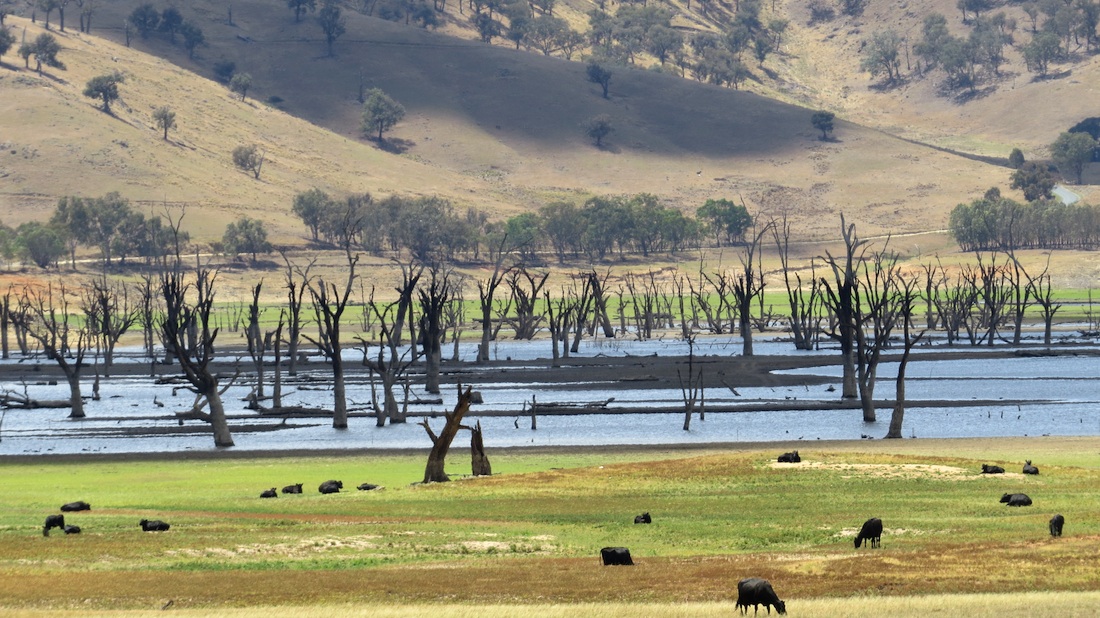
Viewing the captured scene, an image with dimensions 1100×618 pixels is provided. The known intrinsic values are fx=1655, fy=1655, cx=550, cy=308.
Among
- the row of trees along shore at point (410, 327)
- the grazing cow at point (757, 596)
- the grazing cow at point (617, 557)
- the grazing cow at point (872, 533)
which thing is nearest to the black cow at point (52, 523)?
the grazing cow at point (617, 557)

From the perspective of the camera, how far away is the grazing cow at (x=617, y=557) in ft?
102

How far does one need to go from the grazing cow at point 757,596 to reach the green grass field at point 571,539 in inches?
22.7

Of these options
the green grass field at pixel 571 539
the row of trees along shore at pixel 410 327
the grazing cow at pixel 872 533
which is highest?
the row of trees along shore at pixel 410 327

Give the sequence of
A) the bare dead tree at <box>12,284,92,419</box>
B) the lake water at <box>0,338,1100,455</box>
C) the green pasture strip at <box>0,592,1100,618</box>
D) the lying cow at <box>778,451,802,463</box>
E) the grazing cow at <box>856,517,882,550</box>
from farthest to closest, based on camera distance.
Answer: the bare dead tree at <box>12,284,92,419</box>, the lake water at <box>0,338,1100,455</box>, the lying cow at <box>778,451,802,463</box>, the grazing cow at <box>856,517,882,550</box>, the green pasture strip at <box>0,592,1100,618</box>

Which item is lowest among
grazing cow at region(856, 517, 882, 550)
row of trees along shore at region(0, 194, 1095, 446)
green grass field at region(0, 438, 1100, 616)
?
green grass field at region(0, 438, 1100, 616)

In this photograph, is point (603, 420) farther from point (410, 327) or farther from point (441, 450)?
point (410, 327)

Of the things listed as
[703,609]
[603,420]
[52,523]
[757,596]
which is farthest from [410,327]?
[757,596]

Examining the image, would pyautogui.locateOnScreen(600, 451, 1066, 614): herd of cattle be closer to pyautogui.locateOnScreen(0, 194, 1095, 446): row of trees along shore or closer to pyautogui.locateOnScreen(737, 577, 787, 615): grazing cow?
pyautogui.locateOnScreen(737, 577, 787, 615): grazing cow

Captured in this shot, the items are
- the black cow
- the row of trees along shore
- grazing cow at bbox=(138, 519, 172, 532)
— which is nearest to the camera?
the black cow

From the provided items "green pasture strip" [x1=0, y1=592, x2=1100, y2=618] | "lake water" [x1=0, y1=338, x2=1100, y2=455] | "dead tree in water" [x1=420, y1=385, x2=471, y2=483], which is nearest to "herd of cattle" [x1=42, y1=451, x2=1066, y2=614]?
"green pasture strip" [x1=0, y1=592, x2=1100, y2=618]

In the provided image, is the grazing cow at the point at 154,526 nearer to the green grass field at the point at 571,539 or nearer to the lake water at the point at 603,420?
the green grass field at the point at 571,539

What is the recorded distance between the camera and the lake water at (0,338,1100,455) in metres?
66.2

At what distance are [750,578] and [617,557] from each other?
15.2 ft

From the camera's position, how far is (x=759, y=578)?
2741 centimetres
